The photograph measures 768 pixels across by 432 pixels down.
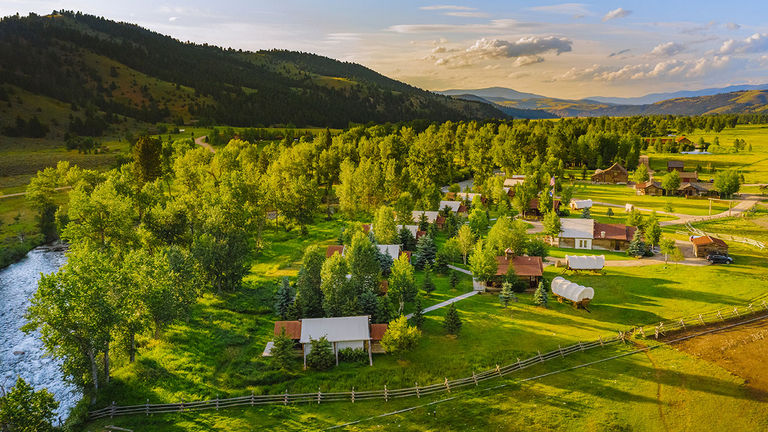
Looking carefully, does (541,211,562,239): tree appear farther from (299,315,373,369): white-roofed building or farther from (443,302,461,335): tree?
(299,315,373,369): white-roofed building

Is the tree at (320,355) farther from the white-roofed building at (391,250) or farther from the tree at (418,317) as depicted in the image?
the white-roofed building at (391,250)

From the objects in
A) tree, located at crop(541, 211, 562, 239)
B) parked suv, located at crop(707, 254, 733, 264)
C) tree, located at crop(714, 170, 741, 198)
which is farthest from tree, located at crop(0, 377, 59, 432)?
tree, located at crop(714, 170, 741, 198)

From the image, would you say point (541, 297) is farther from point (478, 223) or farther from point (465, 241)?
point (478, 223)

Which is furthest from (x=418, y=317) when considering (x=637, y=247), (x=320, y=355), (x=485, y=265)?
(x=637, y=247)

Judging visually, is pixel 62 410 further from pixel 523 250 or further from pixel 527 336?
pixel 523 250

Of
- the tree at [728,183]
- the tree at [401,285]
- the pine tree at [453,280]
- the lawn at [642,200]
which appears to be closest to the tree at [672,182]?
the lawn at [642,200]

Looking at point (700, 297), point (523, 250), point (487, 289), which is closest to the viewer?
point (700, 297)

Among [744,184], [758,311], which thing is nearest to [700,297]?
[758,311]
